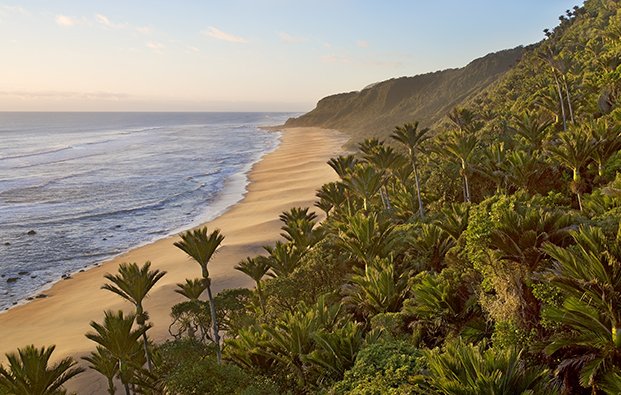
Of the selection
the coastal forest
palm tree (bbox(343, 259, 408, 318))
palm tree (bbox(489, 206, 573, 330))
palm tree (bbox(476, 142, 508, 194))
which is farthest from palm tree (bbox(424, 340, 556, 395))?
palm tree (bbox(476, 142, 508, 194))

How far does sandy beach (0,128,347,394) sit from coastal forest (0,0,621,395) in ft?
7.54

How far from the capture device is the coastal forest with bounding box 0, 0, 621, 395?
1140 centimetres

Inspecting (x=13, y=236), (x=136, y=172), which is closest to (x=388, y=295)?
(x=13, y=236)

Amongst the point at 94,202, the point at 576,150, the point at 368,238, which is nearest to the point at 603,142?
the point at 576,150

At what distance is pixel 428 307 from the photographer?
17438mm

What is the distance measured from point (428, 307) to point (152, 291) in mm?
23930

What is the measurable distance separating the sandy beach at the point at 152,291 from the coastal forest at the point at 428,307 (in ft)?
7.54

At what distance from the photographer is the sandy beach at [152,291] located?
2858 centimetres

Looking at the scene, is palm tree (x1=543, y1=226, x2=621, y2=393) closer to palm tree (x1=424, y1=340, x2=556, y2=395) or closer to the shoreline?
palm tree (x1=424, y1=340, x2=556, y2=395)

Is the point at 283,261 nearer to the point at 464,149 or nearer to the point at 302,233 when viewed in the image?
the point at 302,233

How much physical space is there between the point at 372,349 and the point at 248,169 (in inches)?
3274

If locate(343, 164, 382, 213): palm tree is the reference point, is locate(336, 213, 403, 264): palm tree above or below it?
below

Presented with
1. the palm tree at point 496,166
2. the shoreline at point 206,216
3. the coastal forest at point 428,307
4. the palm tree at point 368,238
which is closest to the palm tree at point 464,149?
the coastal forest at point 428,307

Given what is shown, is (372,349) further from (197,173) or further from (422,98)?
(422,98)
